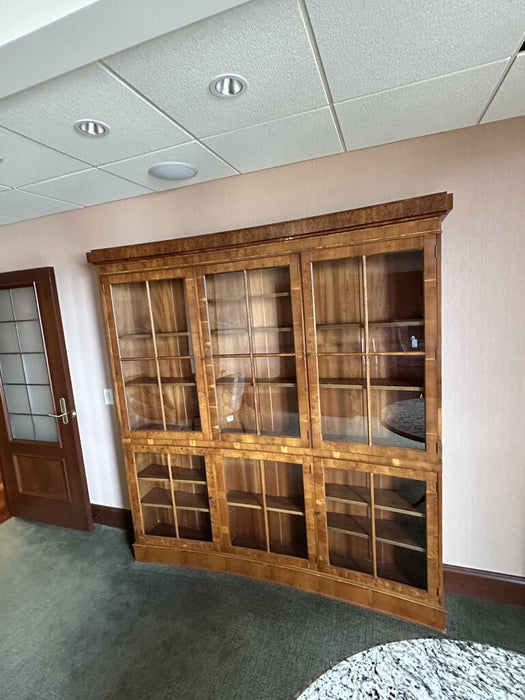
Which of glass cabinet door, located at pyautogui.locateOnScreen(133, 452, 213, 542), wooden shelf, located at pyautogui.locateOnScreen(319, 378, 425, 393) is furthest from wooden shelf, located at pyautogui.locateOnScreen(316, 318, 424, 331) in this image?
glass cabinet door, located at pyautogui.locateOnScreen(133, 452, 213, 542)

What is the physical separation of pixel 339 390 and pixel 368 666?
1195mm

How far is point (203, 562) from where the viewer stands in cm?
232

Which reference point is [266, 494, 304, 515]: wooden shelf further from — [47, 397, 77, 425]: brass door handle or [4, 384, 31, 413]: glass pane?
[4, 384, 31, 413]: glass pane

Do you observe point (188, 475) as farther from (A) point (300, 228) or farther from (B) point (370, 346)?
(A) point (300, 228)

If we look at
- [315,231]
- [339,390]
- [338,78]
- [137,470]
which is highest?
[338,78]

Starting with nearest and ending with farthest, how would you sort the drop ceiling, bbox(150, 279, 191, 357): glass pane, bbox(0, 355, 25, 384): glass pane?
1. the drop ceiling
2. bbox(150, 279, 191, 357): glass pane
3. bbox(0, 355, 25, 384): glass pane

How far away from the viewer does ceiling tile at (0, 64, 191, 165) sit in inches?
47.3

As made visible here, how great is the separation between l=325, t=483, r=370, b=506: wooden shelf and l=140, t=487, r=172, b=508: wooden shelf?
3.68ft

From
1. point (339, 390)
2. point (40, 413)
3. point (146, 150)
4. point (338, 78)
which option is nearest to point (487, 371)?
point (339, 390)

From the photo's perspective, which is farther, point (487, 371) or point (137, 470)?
point (137, 470)

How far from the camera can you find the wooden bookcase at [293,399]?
A: 1.73 m

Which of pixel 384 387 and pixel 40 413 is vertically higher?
pixel 384 387

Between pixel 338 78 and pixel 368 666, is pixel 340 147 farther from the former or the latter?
pixel 368 666

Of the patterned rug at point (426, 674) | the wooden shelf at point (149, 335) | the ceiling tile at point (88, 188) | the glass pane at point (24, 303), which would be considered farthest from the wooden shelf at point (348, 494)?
the glass pane at point (24, 303)
